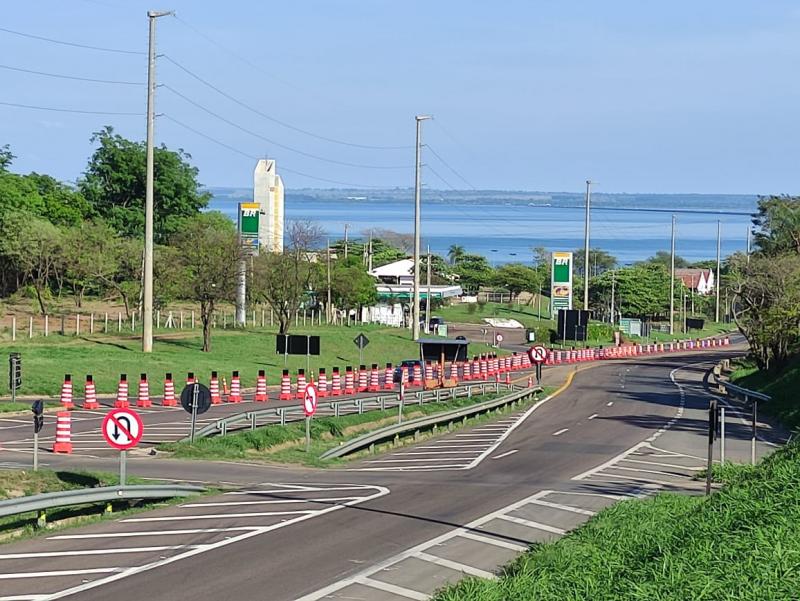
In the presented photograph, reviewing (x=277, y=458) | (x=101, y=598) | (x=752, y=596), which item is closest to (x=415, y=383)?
(x=277, y=458)

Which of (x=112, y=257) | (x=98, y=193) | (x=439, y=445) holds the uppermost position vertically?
(x=98, y=193)

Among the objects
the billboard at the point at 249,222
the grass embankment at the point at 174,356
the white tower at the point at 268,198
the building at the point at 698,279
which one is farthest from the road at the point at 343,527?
the building at the point at 698,279

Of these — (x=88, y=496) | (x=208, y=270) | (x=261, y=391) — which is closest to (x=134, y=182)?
(x=208, y=270)

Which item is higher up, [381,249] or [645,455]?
[381,249]

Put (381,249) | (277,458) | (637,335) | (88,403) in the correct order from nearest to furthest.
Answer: (277,458)
(88,403)
(637,335)
(381,249)

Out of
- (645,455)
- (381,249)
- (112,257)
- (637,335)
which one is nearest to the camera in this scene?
(645,455)

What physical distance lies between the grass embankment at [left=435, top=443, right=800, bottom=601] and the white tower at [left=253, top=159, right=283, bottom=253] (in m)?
66.7

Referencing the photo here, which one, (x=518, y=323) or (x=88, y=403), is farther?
(x=518, y=323)

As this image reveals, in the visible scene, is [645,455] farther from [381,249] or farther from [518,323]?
[381,249]

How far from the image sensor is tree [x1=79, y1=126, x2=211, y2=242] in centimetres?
10594

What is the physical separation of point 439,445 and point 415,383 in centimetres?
2132

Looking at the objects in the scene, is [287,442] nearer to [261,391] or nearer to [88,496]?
[261,391]

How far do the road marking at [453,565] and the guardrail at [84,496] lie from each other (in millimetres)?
5012

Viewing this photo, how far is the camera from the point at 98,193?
106 metres
